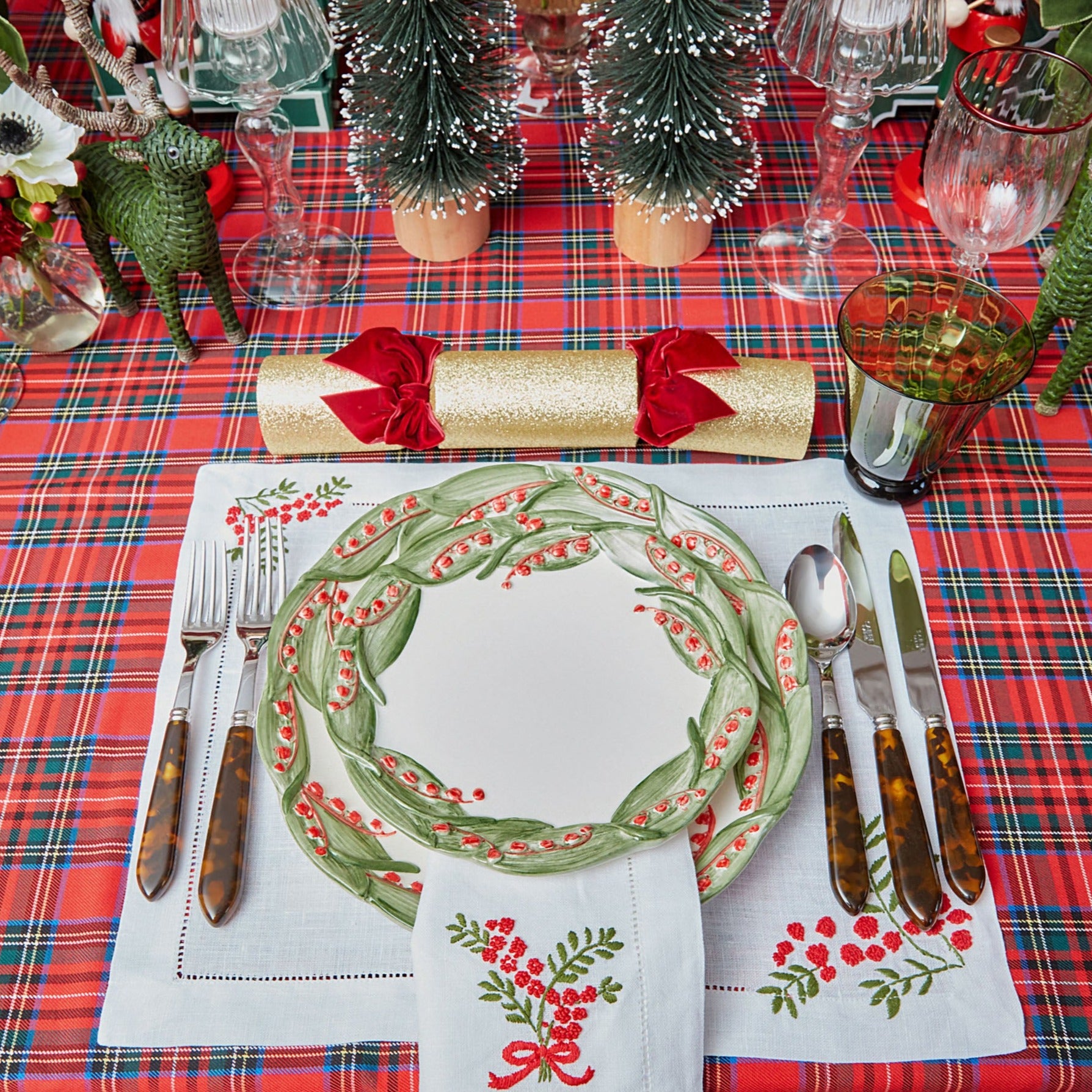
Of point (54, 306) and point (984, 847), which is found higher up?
point (54, 306)

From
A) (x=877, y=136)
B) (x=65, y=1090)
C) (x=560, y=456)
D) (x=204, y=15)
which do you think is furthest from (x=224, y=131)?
(x=65, y=1090)

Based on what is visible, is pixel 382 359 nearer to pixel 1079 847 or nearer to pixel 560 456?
pixel 560 456

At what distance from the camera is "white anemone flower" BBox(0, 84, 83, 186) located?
740mm

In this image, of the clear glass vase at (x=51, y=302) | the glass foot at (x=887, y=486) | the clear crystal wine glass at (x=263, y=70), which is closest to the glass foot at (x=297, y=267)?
the clear crystal wine glass at (x=263, y=70)

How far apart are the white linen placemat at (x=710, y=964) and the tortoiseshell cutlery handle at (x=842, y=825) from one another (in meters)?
0.01

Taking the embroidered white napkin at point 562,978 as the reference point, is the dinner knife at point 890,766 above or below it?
above

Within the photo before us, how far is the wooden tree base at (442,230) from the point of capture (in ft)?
2.99

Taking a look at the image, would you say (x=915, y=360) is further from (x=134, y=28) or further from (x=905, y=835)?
(x=134, y=28)

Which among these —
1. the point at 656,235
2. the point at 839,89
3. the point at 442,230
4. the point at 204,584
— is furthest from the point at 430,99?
the point at 204,584

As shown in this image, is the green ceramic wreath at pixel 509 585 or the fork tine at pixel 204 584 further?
the fork tine at pixel 204 584

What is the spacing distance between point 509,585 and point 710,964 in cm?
27

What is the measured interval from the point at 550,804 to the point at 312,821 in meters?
0.14

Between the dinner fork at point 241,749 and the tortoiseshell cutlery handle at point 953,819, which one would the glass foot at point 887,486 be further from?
the dinner fork at point 241,749

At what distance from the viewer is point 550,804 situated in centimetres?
57
